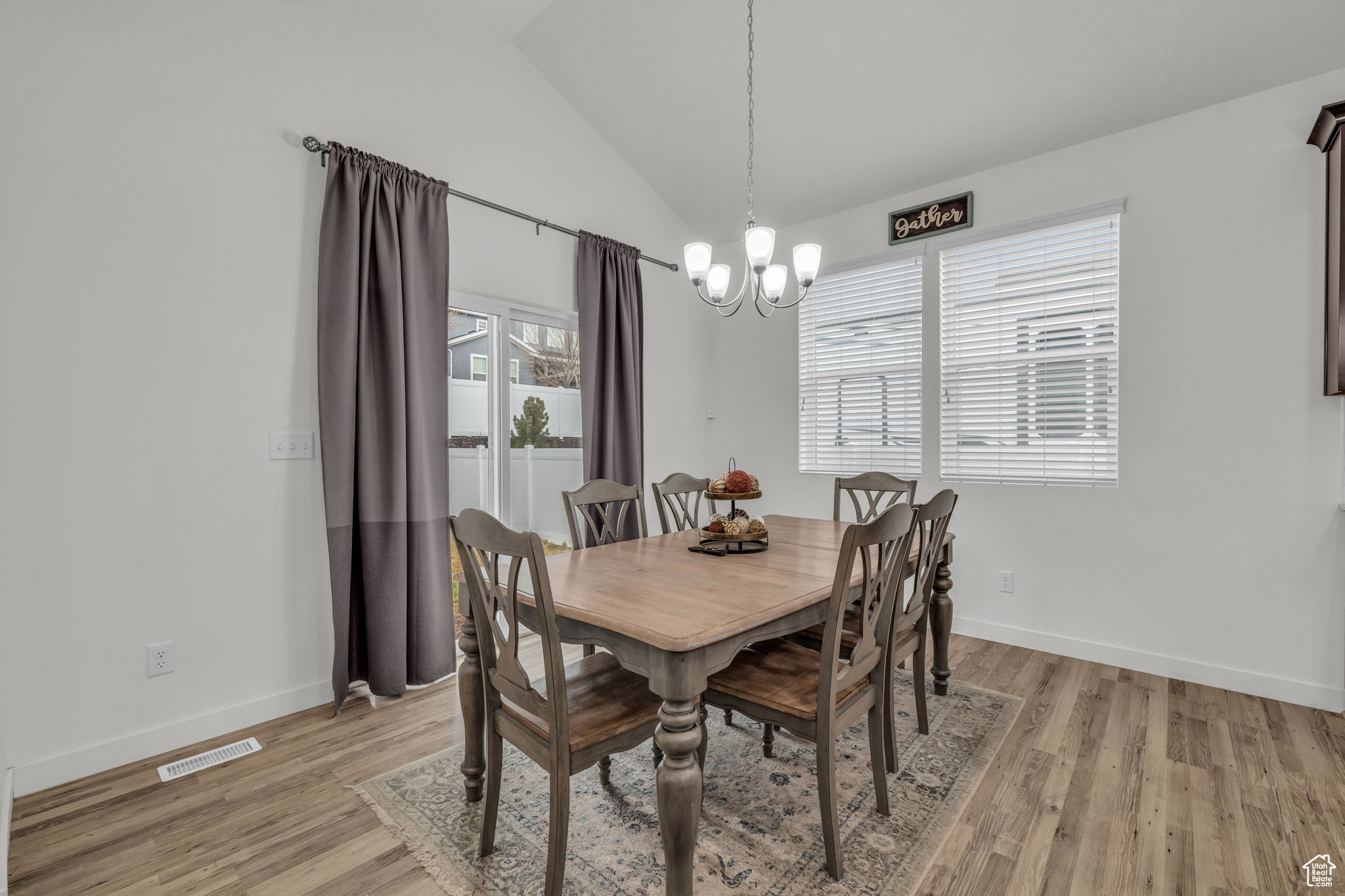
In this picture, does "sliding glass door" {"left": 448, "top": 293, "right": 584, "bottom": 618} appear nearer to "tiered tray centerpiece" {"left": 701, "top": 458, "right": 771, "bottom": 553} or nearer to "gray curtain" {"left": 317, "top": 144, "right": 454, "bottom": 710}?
"gray curtain" {"left": 317, "top": 144, "right": 454, "bottom": 710}

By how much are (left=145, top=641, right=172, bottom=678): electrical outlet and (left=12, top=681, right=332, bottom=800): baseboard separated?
0.20 meters

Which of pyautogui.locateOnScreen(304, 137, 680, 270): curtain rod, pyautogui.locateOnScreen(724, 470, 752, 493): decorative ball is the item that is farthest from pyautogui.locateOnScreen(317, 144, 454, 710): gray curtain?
pyautogui.locateOnScreen(724, 470, 752, 493): decorative ball

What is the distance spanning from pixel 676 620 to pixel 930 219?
314 centimetres

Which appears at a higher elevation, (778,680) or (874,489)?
(874,489)

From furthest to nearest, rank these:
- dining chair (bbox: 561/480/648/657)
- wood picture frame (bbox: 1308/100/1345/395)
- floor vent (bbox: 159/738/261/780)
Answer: dining chair (bbox: 561/480/648/657), wood picture frame (bbox: 1308/100/1345/395), floor vent (bbox: 159/738/261/780)

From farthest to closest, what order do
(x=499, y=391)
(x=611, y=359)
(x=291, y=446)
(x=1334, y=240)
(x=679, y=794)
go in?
(x=611, y=359) → (x=499, y=391) → (x=291, y=446) → (x=1334, y=240) → (x=679, y=794)

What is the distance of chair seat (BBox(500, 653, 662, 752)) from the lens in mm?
1473

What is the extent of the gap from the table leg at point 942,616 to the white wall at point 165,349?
2.62 meters

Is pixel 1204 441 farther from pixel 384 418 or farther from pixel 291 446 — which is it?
pixel 291 446

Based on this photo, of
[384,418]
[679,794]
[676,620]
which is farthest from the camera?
[384,418]

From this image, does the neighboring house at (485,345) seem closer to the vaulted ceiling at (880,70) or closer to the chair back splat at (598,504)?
the chair back splat at (598,504)

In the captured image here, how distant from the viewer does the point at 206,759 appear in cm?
216

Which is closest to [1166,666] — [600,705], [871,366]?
[871,366]

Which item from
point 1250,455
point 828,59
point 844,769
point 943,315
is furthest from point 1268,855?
point 828,59
